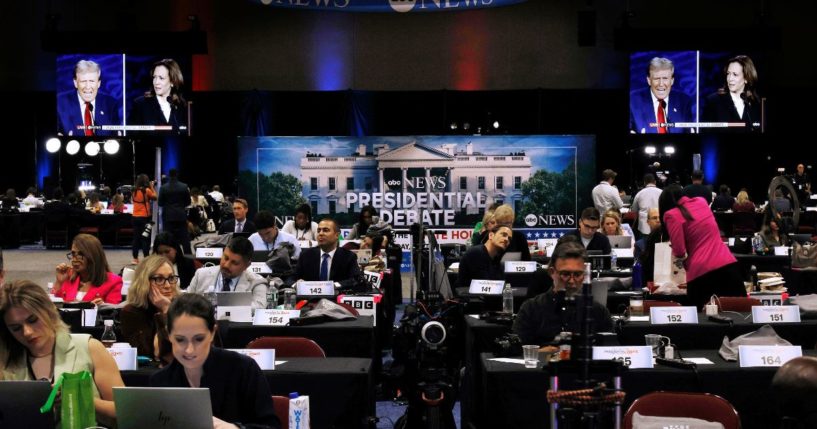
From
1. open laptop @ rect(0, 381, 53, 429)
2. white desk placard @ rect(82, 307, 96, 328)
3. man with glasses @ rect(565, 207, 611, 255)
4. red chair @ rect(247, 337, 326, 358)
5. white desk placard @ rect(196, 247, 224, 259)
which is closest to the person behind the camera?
open laptop @ rect(0, 381, 53, 429)

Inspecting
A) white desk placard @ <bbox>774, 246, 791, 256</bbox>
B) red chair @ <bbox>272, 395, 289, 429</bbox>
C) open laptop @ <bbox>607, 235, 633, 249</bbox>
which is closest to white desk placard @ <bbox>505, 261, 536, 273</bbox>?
open laptop @ <bbox>607, 235, 633, 249</bbox>

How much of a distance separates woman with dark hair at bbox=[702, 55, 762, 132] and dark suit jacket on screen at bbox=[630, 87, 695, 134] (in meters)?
0.35

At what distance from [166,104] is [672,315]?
14.6 m

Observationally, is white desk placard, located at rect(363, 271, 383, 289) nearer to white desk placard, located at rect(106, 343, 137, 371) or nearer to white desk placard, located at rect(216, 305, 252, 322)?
white desk placard, located at rect(216, 305, 252, 322)

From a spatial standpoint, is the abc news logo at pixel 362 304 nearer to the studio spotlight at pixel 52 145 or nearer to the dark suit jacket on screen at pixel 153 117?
the dark suit jacket on screen at pixel 153 117

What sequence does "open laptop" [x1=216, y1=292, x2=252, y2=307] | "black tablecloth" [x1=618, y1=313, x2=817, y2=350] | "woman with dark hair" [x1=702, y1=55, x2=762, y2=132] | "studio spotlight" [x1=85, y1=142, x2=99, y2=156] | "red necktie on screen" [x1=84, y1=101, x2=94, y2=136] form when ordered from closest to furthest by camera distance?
1. "black tablecloth" [x1=618, y1=313, x2=817, y2=350]
2. "open laptop" [x1=216, y1=292, x2=252, y2=307]
3. "woman with dark hair" [x1=702, y1=55, x2=762, y2=132]
4. "red necktie on screen" [x1=84, y1=101, x2=94, y2=136]
5. "studio spotlight" [x1=85, y1=142, x2=99, y2=156]

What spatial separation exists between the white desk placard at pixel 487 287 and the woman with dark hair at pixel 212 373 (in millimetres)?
5020

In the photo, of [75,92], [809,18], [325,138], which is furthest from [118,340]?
[809,18]

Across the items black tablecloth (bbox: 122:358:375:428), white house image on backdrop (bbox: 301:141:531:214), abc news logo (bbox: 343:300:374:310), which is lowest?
black tablecloth (bbox: 122:358:375:428)

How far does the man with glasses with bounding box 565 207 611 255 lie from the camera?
422 inches

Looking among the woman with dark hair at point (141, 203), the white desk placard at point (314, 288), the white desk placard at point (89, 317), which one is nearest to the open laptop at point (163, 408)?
the white desk placard at point (89, 317)

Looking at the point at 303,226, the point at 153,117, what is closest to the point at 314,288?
the point at 303,226

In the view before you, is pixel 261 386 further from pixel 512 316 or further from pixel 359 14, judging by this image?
pixel 359 14

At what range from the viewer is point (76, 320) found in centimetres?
673
